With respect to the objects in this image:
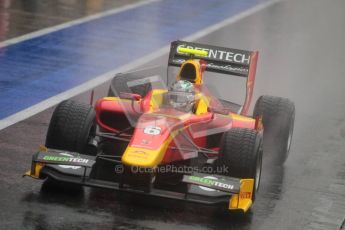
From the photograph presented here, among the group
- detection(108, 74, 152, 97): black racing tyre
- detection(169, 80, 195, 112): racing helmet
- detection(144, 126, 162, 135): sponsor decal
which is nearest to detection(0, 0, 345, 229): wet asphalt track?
detection(144, 126, 162, 135): sponsor decal

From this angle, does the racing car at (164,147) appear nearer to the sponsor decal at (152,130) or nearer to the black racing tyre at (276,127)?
the sponsor decal at (152,130)

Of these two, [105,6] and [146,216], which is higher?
[105,6]

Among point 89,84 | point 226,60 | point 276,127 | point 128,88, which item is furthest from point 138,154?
point 89,84

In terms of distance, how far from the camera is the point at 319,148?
14.6 m

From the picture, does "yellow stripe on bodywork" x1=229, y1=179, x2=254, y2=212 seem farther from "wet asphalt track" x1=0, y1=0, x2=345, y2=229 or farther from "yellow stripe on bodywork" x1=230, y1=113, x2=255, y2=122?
"yellow stripe on bodywork" x1=230, y1=113, x2=255, y2=122

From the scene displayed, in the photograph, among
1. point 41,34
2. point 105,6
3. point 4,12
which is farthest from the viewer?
point 105,6

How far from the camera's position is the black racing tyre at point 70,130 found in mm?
11305

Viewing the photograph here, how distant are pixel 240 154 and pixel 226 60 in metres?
3.18

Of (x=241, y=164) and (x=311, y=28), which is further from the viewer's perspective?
(x=311, y=28)

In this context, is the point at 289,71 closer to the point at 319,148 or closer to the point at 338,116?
the point at 338,116

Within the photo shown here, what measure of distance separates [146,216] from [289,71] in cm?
1134

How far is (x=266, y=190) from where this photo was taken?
12.2m

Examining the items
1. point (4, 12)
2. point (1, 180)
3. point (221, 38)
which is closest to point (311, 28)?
point (221, 38)

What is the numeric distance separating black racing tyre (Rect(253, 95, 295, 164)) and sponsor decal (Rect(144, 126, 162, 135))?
106 inches
